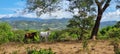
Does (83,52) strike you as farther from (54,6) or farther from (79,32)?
(79,32)

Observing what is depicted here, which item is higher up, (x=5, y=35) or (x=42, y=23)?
(x=42, y=23)

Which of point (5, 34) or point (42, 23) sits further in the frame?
point (5, 34)

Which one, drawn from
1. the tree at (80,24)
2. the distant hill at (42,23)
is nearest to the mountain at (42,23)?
the distant hill at (42,23)

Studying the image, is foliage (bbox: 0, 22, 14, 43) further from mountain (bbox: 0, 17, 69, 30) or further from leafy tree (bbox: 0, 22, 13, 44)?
mountain (bbox: 0, 17, 69, 30)

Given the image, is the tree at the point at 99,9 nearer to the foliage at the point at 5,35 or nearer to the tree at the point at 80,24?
the tree at the point at 80,24

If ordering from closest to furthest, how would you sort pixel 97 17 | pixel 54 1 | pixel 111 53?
pixel 111 53, pixel 54 1, pixel 97 17

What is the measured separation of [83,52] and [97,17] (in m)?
9.61

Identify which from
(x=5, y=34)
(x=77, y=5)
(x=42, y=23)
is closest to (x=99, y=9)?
(x=77, y=5)

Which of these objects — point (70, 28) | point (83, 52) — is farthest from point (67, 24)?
point (83, 52)

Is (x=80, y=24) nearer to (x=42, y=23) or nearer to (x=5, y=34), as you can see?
(x=42, y=23)

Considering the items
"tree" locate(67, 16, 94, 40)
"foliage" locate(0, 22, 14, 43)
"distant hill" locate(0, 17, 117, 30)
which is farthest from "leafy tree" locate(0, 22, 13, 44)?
"tree" locate(67, 16, 94, 40)

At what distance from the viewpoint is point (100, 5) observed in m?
23.6

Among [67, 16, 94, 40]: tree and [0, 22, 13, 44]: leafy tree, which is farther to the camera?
[0, 22, 13, 44]: leafy tree

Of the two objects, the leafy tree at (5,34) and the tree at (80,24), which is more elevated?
the tree at (80,24)
